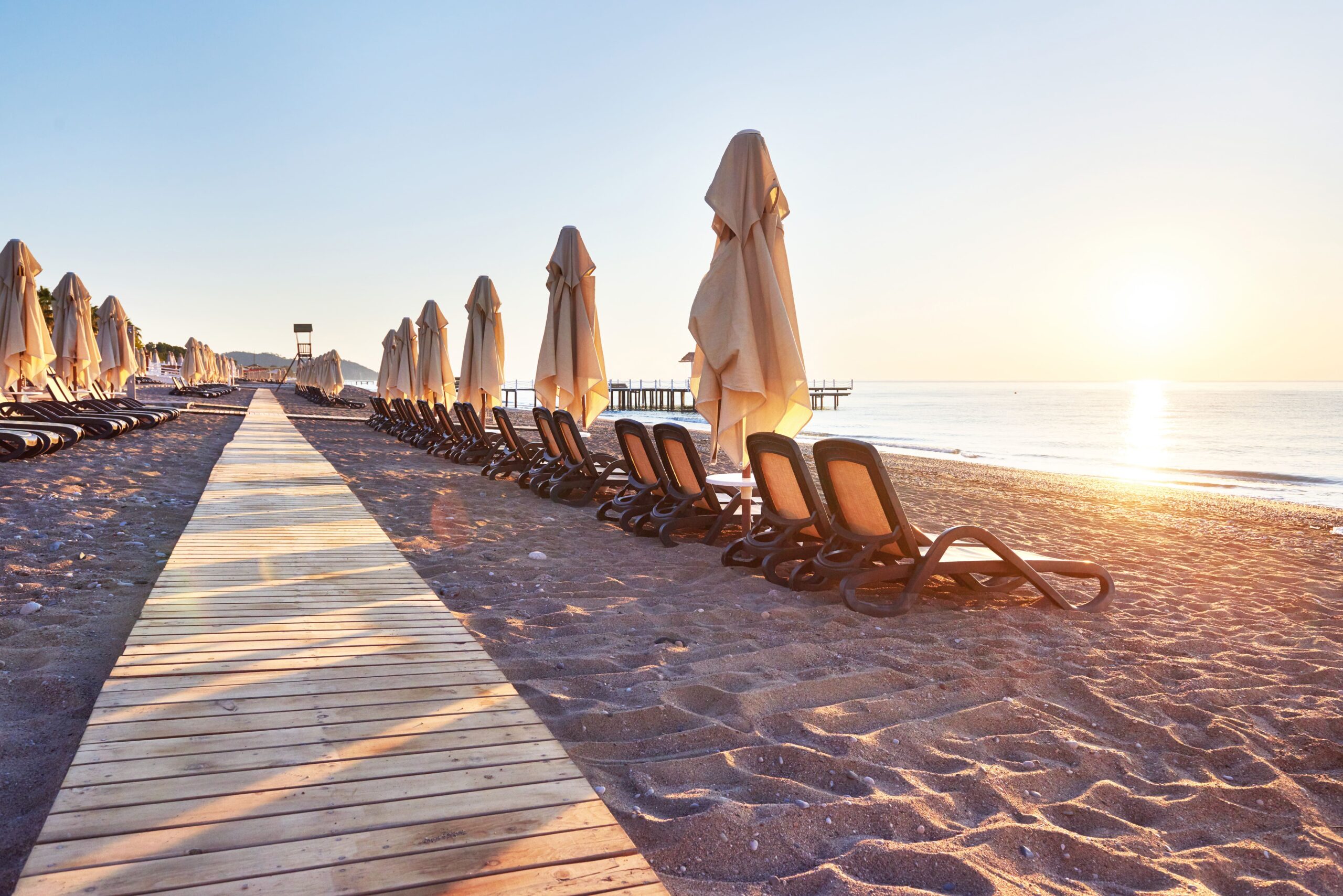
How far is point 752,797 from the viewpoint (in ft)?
6.18

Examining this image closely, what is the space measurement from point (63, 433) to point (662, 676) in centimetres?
917

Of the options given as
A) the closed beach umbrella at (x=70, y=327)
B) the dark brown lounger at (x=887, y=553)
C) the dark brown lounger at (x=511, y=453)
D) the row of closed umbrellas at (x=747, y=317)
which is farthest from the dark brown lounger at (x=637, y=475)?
the closed beach umbrella at (x=70, y=327)

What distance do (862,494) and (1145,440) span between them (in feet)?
88.1

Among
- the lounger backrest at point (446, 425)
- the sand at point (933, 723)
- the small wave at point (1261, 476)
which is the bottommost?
the small wave at point (1261, 476)

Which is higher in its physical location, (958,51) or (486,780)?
(958,51)

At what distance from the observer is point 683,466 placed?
215 inches

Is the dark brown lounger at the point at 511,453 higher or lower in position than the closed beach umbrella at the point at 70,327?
lower

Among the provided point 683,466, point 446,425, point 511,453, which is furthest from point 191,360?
point 683,466

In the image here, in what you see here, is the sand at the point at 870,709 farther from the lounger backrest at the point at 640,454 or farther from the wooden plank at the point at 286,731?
the lounger backrest at the point at 640,454

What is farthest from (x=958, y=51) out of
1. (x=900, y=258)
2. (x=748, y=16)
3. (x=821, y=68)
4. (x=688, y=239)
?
(x=900, y=258)

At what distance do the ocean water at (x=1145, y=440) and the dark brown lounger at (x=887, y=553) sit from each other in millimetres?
10588

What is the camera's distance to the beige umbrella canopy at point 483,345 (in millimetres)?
10930

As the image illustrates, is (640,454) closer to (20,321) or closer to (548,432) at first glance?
(548,432)

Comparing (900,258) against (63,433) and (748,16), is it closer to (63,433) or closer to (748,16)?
(748,16)
